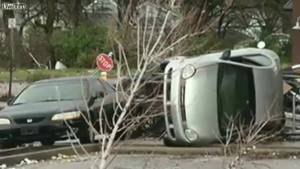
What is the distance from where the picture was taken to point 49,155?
1362 cm

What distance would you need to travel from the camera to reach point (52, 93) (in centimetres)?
1706

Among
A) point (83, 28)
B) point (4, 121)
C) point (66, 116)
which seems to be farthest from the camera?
point (83, 28)

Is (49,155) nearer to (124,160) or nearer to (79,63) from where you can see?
(124,160)

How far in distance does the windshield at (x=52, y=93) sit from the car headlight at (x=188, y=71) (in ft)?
11.7

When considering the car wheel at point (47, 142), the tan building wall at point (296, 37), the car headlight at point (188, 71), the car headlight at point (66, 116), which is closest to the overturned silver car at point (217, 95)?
the car headlight at point (188, 71)

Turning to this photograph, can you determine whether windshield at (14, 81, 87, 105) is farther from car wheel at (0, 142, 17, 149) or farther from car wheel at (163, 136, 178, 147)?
car wheel at (163, 136, 178, 147)

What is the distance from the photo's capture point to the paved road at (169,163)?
1196 cm

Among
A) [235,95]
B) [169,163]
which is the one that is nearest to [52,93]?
[235,95]

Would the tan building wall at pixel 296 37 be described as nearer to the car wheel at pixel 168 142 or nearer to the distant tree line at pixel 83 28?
the distant tree line at pixel 83 28

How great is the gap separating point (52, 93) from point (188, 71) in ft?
14.2

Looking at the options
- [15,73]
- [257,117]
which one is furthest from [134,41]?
[15,73]

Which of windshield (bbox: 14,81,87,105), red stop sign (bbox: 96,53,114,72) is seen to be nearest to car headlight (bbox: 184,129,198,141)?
windshield (bbox: 14,81,87,105)

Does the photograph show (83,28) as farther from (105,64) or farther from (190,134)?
(190,134)

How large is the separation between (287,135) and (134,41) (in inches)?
154
